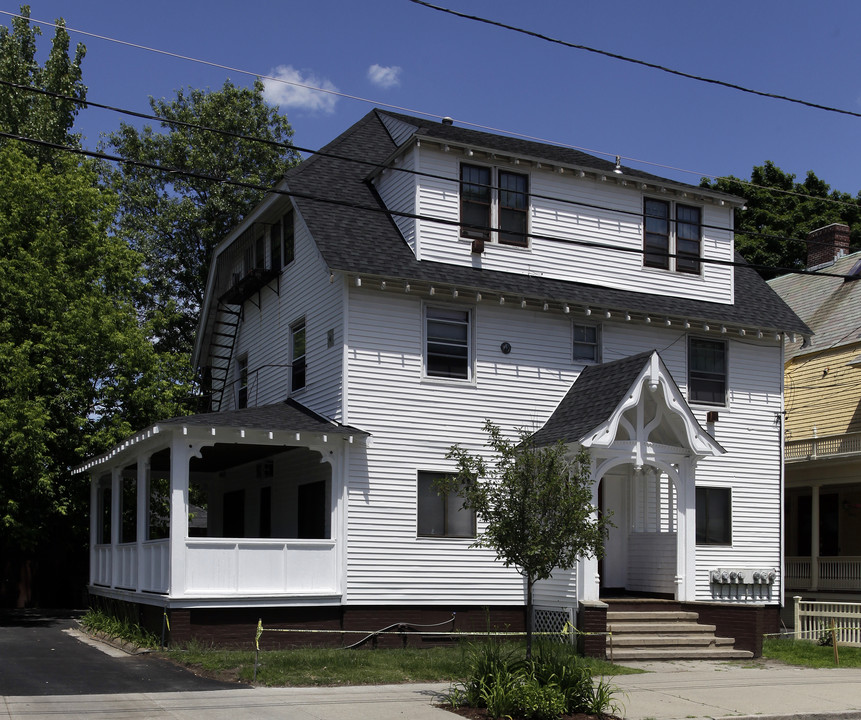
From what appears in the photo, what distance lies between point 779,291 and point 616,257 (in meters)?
15.7

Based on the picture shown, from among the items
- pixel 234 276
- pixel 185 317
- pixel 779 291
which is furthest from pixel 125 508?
pixel 779 291

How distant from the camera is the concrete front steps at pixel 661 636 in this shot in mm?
18703

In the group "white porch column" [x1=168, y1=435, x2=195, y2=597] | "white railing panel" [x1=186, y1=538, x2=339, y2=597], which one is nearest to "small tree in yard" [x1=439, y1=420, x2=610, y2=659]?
"white railing panel" [x1=186, y1=538, x2=339, y2=597]

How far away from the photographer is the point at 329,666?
15.7 meters

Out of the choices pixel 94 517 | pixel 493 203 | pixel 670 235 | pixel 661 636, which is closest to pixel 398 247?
pixel 493 203

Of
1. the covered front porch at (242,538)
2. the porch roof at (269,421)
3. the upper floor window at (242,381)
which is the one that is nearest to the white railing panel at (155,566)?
the covered front porch at (242,538)

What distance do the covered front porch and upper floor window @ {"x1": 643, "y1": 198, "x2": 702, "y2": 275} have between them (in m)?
8.49

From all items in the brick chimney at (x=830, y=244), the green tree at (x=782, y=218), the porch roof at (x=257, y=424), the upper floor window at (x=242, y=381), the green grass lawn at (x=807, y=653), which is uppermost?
the green tree at (x=782, y=218)

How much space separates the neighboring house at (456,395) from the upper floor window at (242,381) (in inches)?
35.5

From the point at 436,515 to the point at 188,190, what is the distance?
2517cm

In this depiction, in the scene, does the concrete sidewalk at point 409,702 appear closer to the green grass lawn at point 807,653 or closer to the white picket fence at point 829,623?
the green grass lawn at point 807,653

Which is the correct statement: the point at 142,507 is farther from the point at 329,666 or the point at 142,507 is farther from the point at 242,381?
the point at 242,381

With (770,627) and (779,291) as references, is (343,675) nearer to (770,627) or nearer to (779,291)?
(770,627)

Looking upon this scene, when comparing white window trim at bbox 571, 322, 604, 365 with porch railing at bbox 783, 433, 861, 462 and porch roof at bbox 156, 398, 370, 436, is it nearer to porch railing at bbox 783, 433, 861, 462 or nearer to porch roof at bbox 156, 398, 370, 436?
porch roof at bbox 156, 398, 370, 436
